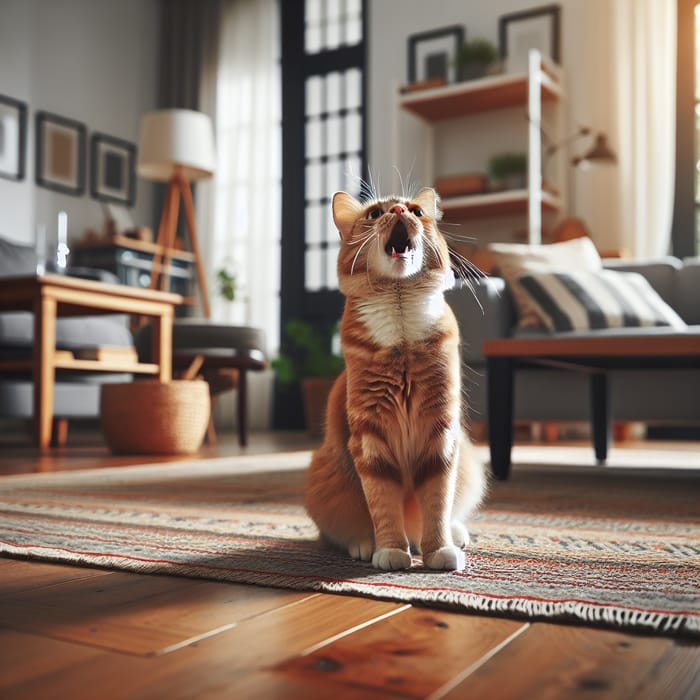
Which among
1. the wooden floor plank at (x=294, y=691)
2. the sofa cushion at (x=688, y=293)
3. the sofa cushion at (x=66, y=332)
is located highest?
the sofa cushion at (x=688, y=293)

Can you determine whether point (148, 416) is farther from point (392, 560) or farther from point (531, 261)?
point (392, 560)

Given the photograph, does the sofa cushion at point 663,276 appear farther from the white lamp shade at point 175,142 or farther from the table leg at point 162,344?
the white lamp shade at point 175,142

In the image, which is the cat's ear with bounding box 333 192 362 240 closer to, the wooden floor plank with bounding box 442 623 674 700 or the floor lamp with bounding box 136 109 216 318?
the wooden floor plank with bounding box 442 623 674 700

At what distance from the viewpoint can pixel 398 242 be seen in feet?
3.18

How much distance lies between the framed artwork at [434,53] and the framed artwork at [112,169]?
227 centimetres

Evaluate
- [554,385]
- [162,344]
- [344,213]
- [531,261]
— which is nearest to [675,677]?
[344,213]

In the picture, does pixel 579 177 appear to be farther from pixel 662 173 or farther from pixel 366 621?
pixel 366 621

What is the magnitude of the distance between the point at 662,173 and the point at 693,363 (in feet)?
8.74

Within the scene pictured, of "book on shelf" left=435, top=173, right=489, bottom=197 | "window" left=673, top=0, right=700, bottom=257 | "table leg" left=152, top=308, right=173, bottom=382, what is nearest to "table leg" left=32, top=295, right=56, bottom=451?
"table leg" left=152, top=308, right=173, bottom=382

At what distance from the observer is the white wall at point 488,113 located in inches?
182

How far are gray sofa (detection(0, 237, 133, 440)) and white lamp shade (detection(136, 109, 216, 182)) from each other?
1171mm

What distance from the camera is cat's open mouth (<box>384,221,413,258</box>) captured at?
3.17 ft

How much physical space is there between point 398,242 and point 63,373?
3.12 m

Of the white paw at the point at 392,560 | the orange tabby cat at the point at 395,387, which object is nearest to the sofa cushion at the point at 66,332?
the orange tabby cat at the point at 395,387
